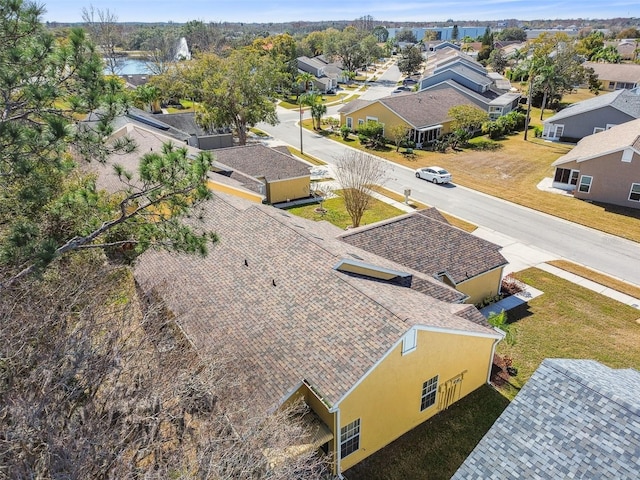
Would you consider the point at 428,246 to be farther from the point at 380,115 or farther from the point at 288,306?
the point at 380,115

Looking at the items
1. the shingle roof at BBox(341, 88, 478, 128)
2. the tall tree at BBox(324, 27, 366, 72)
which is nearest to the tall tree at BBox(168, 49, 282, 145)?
the shingle roof at BBox(341, 88, 478, 128)

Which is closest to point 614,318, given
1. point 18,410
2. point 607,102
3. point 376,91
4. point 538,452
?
point 538,452

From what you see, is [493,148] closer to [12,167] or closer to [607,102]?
[607,102]

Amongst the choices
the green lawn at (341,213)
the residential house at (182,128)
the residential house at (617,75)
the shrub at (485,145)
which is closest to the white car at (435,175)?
the green lawn at (341,213)

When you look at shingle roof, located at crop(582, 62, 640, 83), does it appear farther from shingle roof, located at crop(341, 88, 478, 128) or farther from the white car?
the white car

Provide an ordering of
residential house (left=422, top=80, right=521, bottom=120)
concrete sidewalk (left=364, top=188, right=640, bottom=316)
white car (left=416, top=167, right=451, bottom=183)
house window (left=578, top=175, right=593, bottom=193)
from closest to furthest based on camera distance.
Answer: concrete sidewalk (left=364, top=188, right=640, bottom=316) → house window (left=578, top=175, right=593, bottom=193) → white car (left=416, top=167, right=451, bottom=183) → residential house (left=422, top=80, right=521, bottom=120)

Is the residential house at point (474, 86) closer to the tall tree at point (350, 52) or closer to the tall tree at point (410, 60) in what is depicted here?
the tall tree at point (410, 60)

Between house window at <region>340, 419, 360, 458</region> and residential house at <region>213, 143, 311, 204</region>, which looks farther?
residential house at <region>213, 143, 311, 204</region>
